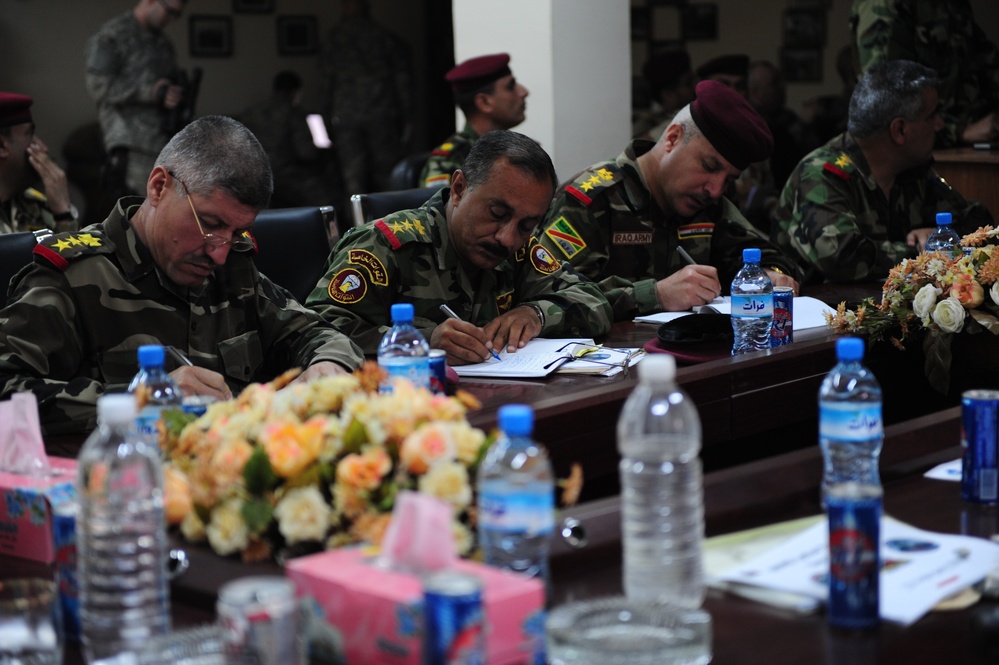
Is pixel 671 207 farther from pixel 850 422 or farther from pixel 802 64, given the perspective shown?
pixel 802 64

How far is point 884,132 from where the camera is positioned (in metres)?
3.95

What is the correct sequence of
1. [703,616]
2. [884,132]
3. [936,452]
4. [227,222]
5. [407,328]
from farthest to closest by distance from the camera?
1. [884,132]
2. [227,222]
3. [407,328]
4. [936,452]
5. [703,616]

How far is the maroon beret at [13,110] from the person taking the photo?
4398mm

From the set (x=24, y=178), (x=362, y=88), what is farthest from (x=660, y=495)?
(x=362, y=88)

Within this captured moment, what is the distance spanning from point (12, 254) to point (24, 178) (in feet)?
7.05

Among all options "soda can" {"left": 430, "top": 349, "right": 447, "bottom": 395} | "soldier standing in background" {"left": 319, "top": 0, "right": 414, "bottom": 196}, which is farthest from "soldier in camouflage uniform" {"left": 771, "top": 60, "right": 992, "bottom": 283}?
"soldier standing in background" {"left": 319, "top": 0, "right": 414, "bottom": 196}

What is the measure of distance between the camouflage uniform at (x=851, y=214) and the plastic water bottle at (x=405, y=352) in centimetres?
200

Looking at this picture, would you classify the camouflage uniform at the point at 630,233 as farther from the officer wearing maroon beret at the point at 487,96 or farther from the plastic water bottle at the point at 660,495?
the plastic water bottle at the point at 660,495

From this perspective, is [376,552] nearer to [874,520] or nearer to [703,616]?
[703,616]

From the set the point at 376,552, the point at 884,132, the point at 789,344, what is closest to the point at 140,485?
the point at 376,552

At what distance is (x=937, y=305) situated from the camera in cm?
256

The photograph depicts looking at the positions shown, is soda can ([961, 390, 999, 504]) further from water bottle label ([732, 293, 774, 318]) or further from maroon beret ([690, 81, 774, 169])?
maroon beret ([690, 81, 774, 169])

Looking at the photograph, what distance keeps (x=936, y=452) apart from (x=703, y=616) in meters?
0.79

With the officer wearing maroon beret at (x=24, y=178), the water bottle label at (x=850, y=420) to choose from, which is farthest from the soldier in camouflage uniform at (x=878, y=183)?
the officer wearing maroon beret at (x=24, y=178)
